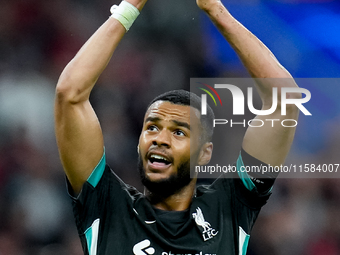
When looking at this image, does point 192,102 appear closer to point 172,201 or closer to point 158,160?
point 158,160

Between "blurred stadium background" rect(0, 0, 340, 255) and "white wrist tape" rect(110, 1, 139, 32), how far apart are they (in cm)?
281

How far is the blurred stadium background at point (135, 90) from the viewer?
491 cm

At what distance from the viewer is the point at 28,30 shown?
17.9 ft

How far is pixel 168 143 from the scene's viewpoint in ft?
8.96

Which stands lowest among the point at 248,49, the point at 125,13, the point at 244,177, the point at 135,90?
the point at 244,177

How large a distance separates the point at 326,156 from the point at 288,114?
Answer: 9.84 feet

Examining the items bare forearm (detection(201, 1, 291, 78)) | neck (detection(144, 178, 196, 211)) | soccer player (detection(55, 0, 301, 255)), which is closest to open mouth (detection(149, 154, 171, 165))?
soccer player (detection(55, 0, 301, 255))

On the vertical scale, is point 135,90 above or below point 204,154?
above

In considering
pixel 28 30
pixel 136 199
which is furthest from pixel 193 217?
pixel 28 30

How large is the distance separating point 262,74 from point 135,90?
3.08m

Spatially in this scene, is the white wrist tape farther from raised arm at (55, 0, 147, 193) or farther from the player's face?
the player's face

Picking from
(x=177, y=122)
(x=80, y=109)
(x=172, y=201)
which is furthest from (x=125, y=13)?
(x=172, y=201)

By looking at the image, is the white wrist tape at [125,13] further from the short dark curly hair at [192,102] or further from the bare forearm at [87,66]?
the short dark curly hair at [192,102]

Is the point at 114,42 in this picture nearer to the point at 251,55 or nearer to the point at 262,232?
the point at 251,55
